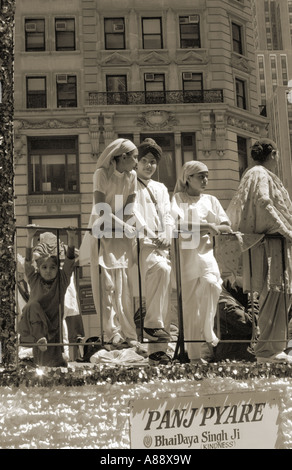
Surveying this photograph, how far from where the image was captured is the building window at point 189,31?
257 inches

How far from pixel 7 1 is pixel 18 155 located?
2647 millimetres

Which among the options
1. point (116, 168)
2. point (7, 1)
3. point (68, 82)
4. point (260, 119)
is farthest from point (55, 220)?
point (7, 1)

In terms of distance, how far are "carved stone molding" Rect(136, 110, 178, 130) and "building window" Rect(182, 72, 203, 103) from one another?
32 centimetres

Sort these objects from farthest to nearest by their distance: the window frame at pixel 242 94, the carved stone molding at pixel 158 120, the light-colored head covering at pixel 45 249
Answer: the window frame at pixel 242 94 < the carved stone molding at pixel 158 120 < the light-colored head covering at pixel 45 249

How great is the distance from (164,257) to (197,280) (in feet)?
0.79

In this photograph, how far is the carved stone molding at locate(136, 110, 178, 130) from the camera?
6.19 meters

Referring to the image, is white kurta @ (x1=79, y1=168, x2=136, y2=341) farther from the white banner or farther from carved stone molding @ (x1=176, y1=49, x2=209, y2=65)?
carved stone molding @ (x1=176, y1=49, x2=209, y2=65)

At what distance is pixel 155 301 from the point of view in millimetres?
3791

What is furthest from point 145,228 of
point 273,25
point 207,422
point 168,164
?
point 273,25

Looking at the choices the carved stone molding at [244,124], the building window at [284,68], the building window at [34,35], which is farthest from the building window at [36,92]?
the building window at [284,68]

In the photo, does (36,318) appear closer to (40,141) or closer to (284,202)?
(284,202)

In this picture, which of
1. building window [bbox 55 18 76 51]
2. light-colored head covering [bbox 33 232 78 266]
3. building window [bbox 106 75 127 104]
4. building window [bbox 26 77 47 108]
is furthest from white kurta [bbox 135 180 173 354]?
building window [bbox 55 18 76 51]

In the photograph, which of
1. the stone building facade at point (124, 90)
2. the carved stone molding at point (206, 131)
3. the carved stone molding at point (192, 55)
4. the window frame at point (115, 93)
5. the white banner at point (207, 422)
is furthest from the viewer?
the window frame at point (115, 93)

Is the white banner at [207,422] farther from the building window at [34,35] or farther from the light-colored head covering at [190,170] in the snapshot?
the building window at [34,35]
